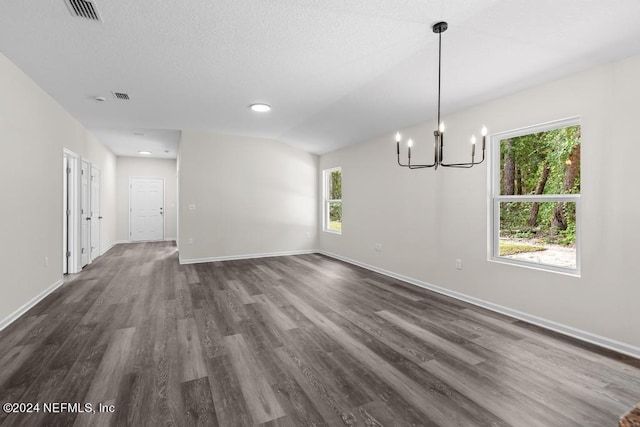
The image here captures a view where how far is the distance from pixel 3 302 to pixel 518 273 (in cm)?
508

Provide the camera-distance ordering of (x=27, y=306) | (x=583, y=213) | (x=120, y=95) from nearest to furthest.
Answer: (x=583, y=213) → (x=27, y=306) → (x=120, y=95)

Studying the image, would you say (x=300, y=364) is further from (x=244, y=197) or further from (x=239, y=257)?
(x=244, y=197)

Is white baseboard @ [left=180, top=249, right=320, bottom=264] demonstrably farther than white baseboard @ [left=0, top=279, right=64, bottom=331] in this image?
Yes

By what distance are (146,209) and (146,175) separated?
3.41ft

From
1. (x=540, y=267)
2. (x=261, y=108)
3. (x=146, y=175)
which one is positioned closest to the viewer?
(x=540, y=267)

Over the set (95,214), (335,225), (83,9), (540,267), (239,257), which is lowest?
(239,257)

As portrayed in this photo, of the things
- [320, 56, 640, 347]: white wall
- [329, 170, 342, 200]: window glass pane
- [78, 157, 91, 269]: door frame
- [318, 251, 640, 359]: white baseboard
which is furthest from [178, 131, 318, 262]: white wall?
[318, 251, 640, 359]: white baseboard

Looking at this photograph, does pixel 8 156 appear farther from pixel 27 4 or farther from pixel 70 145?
pixel 70 145

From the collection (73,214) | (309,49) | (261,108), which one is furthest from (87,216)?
(309,49)

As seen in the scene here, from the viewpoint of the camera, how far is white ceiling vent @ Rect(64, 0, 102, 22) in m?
2.07

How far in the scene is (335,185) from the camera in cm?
689

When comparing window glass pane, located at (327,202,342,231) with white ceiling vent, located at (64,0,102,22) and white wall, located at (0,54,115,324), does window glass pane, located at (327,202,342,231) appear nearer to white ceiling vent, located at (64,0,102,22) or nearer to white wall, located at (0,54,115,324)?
white wall, located at (0,54,115,324)

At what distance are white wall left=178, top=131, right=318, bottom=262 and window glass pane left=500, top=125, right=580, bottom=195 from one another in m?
4.46

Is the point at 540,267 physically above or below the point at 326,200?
below
